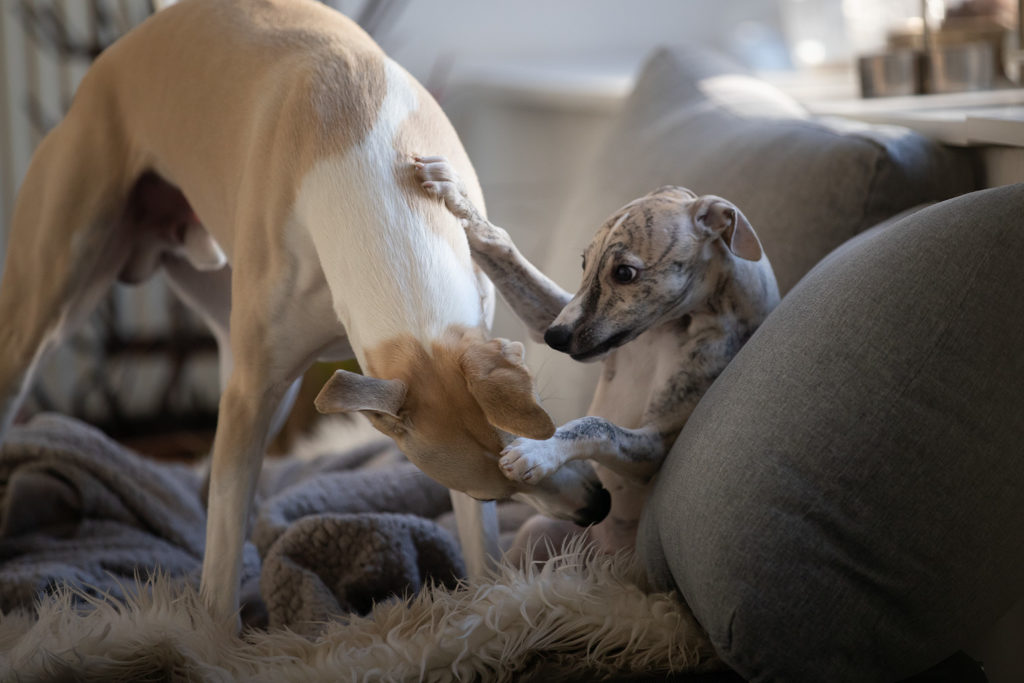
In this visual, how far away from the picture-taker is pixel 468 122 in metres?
3.15

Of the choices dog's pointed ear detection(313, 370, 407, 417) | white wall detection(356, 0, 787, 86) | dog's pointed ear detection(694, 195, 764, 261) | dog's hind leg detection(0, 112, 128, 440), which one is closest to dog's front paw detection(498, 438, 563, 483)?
dog's pointed ear detection(313, 370, 407, 417)

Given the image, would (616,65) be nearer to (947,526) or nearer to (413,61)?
(413,61)

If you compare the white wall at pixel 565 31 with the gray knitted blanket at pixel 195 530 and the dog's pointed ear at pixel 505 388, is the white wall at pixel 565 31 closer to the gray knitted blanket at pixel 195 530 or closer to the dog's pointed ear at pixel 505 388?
the gray knitted blanket at pixel 195 530

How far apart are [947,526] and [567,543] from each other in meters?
0.39

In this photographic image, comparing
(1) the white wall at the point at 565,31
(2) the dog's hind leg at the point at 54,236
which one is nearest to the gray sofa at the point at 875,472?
(2) the dog's hind leg at the point at 54,236

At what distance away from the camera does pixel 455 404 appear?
33.8 inches

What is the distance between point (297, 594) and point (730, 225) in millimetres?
651

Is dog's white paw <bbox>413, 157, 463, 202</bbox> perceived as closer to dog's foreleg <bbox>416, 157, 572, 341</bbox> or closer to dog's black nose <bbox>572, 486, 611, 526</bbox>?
dog's foreleg <bbox>416, 157, 572, 341</bbox>

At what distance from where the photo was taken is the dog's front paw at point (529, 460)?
0.82 metres

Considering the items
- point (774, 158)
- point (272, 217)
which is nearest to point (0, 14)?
point (272, 217)

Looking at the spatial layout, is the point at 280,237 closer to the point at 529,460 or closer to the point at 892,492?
the point at 529,460

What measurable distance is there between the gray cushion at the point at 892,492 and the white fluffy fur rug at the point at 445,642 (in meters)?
0.09

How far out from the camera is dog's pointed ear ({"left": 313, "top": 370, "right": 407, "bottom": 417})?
0.80m

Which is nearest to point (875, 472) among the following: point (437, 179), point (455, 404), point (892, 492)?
point (892, 492)
